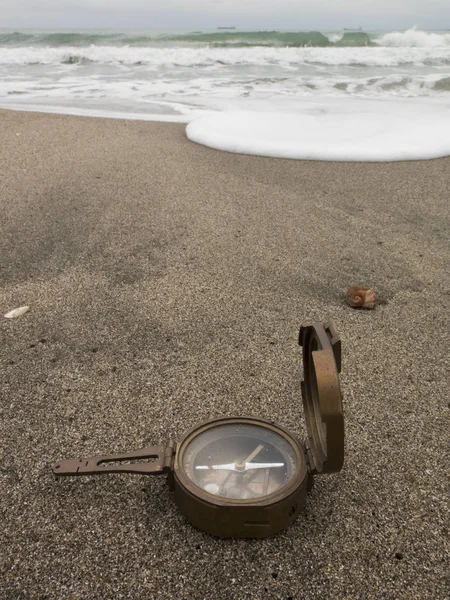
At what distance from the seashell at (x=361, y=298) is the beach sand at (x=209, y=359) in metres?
0.04

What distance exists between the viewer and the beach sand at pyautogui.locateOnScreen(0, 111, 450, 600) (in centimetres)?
148

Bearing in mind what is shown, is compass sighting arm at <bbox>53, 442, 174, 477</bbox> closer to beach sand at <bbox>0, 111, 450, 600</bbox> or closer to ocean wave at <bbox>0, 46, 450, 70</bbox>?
beach sand at <bbox>0, 111, 450, 600</bbox>

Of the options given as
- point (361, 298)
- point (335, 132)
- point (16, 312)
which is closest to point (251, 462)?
point (361, 298)

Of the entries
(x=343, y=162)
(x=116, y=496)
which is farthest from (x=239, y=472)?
(x=343, y=162)

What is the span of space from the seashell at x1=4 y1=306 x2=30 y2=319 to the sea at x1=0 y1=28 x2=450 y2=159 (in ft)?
16.3

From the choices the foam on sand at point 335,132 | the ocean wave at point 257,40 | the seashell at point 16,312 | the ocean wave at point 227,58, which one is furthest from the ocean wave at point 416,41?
the seashell at point 16,312

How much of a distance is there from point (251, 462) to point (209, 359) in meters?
0.77

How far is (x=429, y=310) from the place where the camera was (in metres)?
2.75

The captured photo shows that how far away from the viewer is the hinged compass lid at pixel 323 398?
131cm

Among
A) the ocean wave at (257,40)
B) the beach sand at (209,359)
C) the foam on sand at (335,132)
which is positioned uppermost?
the ocean wave at (257,40)

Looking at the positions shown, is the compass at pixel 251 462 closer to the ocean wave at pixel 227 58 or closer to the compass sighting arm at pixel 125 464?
the compass sighting arm at pixel 125 464

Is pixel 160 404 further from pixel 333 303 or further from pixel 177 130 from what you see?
pixel 177 130

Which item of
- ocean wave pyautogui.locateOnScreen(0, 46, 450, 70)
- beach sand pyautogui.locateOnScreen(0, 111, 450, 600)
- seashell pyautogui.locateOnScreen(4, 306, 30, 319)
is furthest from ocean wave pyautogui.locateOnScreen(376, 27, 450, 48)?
seashell pyautogui.locateOnScreen(4, 306, 30, 319)

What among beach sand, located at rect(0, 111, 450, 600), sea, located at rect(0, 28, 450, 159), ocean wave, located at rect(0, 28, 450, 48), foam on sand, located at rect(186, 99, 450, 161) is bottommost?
beach sand, located at rect(0, 111, 450, 600)
